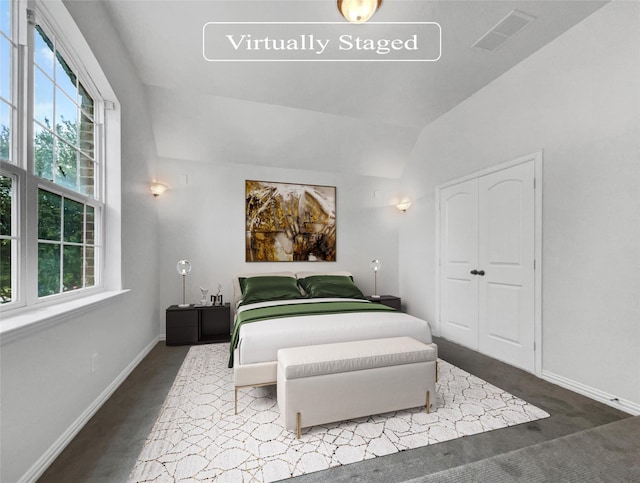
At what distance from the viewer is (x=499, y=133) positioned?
3.22 meters

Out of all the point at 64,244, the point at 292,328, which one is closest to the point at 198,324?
the point at 292,328

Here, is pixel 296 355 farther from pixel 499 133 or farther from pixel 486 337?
pixel 499 133

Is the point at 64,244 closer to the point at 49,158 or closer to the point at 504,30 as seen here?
the point at 49,158

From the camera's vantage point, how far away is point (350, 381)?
6.33 feet

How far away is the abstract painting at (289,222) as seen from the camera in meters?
4.42

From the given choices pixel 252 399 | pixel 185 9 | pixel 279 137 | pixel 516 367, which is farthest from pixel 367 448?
pixel 279 137

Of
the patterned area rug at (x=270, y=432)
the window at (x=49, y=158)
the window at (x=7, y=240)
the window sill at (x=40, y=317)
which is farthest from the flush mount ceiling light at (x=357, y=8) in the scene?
the patterned area rug at (x=270, y=432)

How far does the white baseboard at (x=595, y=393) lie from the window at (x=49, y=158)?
394 cm

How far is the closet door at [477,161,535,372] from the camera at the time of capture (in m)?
2.90

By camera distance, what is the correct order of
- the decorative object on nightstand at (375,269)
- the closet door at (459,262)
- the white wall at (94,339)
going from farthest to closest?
the decorative object on nightstand at (375,269)
the closet door at (459,262)
the white wall at (94,339)

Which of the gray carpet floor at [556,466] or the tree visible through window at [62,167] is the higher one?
the tree visible through window at [62,167]

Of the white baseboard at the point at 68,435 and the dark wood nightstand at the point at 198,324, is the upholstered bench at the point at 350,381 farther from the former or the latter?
the dark wood nightstand at the point at 198,324

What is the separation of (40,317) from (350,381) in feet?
5.71

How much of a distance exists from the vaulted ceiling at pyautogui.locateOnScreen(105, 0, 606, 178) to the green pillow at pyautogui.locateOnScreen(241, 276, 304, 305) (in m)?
1.81
